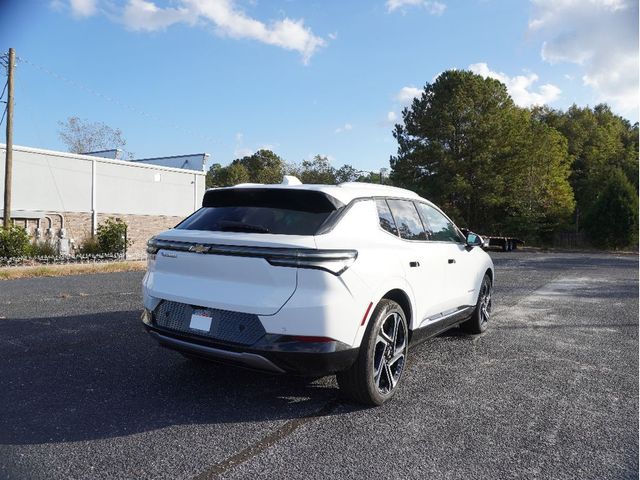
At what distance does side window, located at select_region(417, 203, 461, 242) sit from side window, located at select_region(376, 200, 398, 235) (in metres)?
0.76

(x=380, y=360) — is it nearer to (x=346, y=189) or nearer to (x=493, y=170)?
(x=346, y=189)

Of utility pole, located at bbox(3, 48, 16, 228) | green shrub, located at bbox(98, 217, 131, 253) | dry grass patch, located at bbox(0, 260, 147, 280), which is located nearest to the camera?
dry grass patch, located at bbox(0, 260, 147, 280)

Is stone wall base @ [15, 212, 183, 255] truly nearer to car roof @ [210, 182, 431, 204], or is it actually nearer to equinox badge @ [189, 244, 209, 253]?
car roof @ [210, 182, 431, 204]

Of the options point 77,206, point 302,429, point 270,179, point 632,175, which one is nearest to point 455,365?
point 302,429

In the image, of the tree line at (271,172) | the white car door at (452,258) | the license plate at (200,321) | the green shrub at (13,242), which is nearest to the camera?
the license plate at (200,321)

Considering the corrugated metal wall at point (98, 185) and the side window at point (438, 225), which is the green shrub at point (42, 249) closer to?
the corrugated metal wall at point (98, 185)

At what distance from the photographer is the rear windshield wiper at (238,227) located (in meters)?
3.58

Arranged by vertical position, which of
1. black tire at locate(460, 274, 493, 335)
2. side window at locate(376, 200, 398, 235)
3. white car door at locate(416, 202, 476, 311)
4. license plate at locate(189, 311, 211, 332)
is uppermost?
side window at locate(376, 200, 398, 235)

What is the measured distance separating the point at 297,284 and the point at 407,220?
164cm

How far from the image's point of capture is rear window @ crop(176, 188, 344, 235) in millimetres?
3574

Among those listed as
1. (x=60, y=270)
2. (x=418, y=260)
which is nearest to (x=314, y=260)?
(x=418, y=260)

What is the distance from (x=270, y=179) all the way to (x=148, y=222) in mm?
31848

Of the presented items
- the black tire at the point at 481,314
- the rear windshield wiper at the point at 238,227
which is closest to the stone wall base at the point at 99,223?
the black tire at the point at 481,314

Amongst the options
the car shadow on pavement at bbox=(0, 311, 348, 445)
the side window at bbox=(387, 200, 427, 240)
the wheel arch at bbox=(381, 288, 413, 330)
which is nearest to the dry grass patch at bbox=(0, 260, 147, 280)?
the car shadow on pavement at bbox=(0, 311, 348, 445)
